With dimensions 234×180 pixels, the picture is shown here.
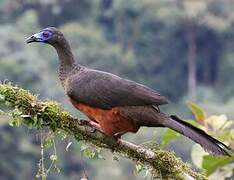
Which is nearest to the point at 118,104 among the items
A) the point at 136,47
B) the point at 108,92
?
the point at 108,92

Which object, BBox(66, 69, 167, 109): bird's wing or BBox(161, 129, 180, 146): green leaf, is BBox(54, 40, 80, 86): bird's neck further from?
BBox(161, 129, 180, 146): green leaf

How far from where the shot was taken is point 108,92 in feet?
11.0

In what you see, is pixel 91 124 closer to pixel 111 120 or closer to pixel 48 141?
pixel 111 120

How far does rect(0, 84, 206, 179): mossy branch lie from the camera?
2.98 meters

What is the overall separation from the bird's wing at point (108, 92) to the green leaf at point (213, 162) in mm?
283

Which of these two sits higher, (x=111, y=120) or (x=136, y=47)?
(x=136, y=47)

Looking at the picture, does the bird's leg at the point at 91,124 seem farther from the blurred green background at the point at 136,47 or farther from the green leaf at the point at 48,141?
the blurred green background at the point at 136,47

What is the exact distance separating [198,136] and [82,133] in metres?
0.44

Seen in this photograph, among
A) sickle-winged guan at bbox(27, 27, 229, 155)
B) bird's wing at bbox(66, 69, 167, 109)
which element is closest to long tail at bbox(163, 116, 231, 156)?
sickle-winged guan at bbox(27, 27, 229, 155)

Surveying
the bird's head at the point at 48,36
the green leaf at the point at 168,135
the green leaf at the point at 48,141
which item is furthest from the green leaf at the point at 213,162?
the bird's head at the point at 48,36

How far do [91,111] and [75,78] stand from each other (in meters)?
0.19

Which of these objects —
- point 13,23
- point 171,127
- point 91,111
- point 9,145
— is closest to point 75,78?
point 91,111

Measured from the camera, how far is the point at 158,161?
3.10 m

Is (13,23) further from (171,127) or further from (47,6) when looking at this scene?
(171,127)
